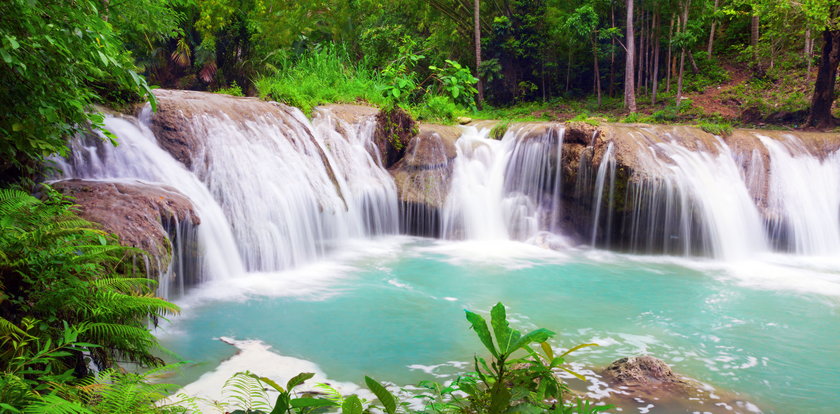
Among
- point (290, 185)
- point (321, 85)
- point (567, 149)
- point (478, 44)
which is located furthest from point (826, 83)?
point (290, 185)

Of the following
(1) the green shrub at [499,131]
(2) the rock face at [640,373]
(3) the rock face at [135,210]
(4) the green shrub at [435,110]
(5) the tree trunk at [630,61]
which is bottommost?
(2) the rock face at [640,373]

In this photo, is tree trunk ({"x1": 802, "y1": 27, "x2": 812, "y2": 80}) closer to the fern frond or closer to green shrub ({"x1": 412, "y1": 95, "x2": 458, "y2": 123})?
green shrub ({"x1": 412, "y1": 95, "x2": 458, "y2": 123})

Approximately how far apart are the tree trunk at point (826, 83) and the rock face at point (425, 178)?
10079 millimetres

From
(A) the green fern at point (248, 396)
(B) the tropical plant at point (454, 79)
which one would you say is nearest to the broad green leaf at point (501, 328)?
(A) the green fern at point (248, 396)

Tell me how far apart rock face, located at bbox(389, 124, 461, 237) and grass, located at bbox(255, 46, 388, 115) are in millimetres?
1535

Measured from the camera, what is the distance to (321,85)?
523 inches

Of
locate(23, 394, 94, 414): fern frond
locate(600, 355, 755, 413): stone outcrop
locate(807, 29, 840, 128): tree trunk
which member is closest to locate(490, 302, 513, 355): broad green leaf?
locate(23, 394, 94, 414): fern frond

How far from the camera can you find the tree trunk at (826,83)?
13.6 meters

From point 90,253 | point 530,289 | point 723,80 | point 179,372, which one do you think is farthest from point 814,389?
point 723,80

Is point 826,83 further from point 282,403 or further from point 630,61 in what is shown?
point 282,403

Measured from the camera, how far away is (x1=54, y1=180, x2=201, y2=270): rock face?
5.30 meters

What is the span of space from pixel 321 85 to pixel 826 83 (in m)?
13.2

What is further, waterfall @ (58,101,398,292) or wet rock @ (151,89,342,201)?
wet rock @ (151,89,342,201)

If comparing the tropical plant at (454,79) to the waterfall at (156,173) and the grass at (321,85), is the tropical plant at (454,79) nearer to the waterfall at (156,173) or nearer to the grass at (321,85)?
the grass at (321,85)
